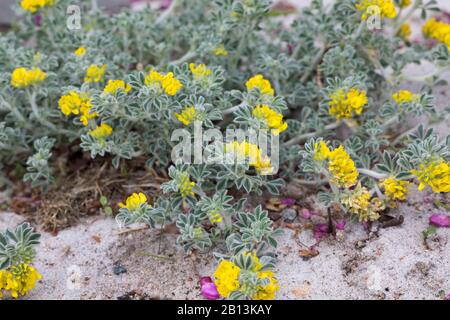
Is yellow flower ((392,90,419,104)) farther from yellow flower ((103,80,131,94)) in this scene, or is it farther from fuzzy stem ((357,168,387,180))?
yellow flower ((103,80,131,94))

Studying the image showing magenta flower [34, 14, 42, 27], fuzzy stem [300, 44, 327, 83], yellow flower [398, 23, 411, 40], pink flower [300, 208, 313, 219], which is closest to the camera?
pink flower [300, 208, 313, 219]

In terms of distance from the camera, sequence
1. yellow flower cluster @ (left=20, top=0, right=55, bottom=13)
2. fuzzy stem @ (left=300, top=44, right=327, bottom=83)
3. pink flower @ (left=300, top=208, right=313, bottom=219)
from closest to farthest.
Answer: pink flower @ (left=300, top=208, right=313, bottom=219)
yellow flower cluster @ (left=20, top=0, right=55, bottom=13)
fuzzy stem @ (left=300, top=44, right=327, bottom=83)

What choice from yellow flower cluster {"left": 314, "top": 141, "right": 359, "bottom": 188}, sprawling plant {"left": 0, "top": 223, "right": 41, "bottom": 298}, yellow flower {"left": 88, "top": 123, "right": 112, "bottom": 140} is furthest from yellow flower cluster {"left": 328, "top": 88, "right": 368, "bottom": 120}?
sprawling plant {"left": 0, "top": 223, "right": 41, "bottom": 298}

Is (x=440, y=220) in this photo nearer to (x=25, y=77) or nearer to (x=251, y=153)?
(x=251, y=153)

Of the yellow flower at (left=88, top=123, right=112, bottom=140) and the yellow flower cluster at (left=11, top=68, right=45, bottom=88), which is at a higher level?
the yellow flower cluster at (left=11, top=68, right=45, bottom=88)

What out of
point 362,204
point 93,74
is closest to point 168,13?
point 93,74

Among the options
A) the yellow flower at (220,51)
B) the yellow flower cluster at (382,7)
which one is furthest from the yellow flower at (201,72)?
the yellow flower cluster at (382,7)
